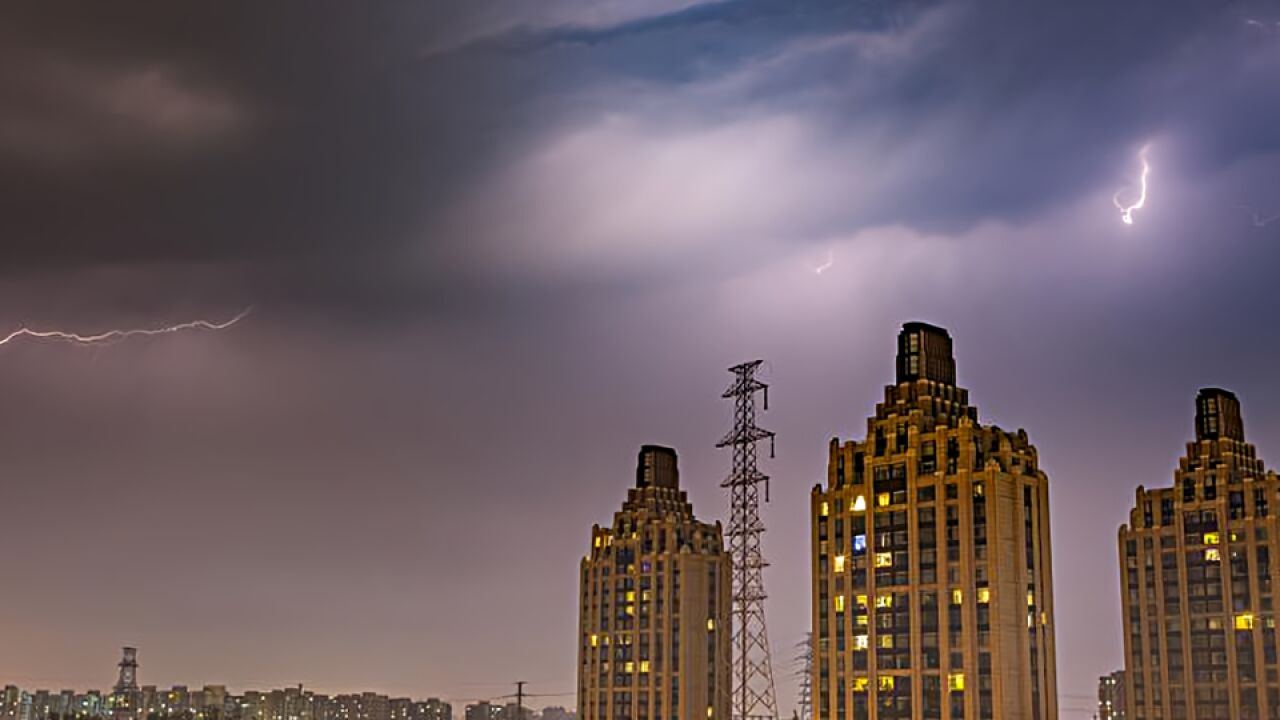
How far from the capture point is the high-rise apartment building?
521 ft

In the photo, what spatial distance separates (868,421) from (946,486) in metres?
16.6

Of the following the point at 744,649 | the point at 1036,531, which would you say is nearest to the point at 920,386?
the point at 1036,531

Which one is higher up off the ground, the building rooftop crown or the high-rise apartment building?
the building rooftop crown

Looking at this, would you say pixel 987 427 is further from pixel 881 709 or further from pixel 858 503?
pixel 881 709

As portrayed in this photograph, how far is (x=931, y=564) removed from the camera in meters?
166

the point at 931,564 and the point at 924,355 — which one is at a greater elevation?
the point at 924,355

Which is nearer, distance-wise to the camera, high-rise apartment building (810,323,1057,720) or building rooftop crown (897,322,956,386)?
high-rise apartment building (810,323,1057,720)

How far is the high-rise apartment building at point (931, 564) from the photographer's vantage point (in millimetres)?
158875

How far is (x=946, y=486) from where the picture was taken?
166625mm

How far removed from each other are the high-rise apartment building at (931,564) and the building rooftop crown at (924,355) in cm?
19

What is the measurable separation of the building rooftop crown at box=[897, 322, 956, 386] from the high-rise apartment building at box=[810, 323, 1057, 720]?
7.4 inches

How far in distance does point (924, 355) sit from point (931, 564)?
2863cm

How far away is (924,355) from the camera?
585 feet

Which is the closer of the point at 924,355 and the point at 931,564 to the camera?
the point at 931,564
